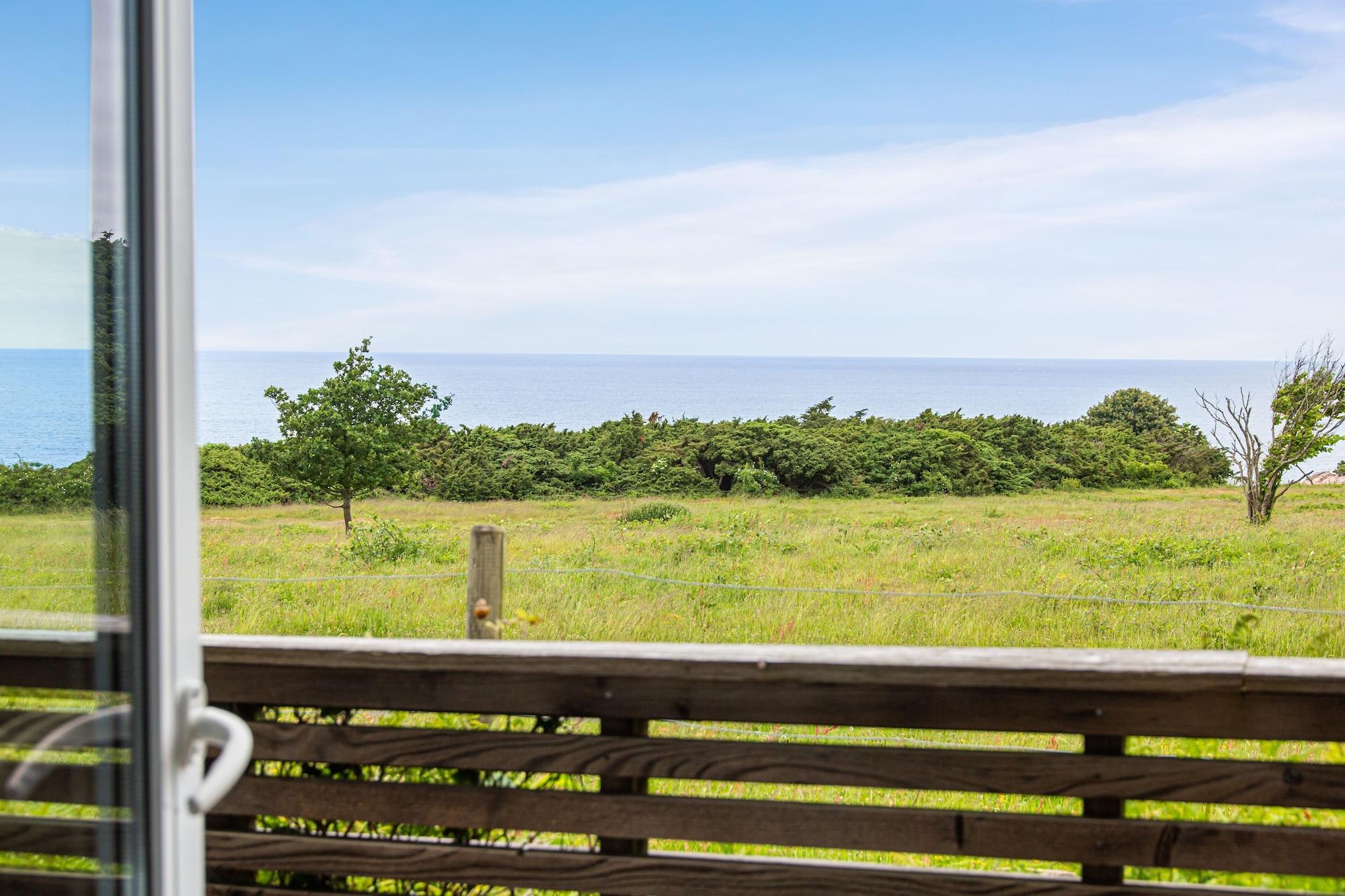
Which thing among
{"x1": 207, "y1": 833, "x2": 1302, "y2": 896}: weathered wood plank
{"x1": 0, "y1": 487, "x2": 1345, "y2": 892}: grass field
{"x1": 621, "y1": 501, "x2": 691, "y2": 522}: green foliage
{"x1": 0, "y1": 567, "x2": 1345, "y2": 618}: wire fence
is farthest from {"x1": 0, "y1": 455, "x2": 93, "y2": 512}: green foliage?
{"x1": 621, "y1": 501, "x2": 691, "y2": 522}: green foliage

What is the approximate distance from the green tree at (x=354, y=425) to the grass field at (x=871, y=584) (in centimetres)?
82

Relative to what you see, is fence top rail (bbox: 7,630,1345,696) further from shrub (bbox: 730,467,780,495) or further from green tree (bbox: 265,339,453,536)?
shrub (bbox: 730,467,780,495)

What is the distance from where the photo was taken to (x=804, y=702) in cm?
135

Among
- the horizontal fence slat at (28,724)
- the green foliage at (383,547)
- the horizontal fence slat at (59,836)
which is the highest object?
the horizontal fence slat at (28,724)

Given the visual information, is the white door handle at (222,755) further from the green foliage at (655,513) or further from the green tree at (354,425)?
the green foliage at (655,513)

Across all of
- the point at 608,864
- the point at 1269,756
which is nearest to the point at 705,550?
the point at 1269,756

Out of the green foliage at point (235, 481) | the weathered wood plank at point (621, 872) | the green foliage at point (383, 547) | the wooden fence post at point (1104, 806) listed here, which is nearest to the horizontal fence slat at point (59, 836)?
the weathered wood plank at point (621, 872)

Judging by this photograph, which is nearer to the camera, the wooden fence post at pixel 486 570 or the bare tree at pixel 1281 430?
the wooden fence post at pixel 486 570

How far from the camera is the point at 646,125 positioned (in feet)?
181

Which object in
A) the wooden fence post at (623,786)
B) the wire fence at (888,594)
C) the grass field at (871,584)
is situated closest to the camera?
the wooden fence post at (623,786)

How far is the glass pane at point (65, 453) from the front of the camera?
0.65 metres

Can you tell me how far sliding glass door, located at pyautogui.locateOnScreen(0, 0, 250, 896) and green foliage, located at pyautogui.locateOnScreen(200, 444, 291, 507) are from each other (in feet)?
49.0

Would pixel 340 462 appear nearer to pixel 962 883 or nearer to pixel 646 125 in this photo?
pixel 962 883

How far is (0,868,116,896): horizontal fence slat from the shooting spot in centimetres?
63
